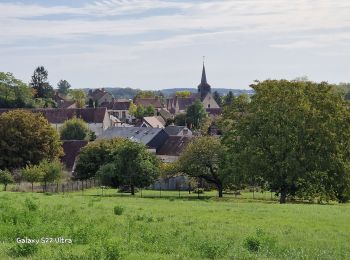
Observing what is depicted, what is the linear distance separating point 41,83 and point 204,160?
386 feet

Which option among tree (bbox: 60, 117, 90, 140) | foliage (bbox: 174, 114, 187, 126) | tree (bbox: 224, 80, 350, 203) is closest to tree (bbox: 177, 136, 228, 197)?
tree (bbox: 224, 80, 350, 203)

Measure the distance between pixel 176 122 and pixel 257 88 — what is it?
92017mm

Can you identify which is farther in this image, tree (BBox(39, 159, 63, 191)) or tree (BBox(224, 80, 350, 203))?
tree (BBox(39, 159, 63, 191))

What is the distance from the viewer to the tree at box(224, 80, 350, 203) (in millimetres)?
43375

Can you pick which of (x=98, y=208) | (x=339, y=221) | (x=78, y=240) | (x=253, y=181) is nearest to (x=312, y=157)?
(x=253, y=181)

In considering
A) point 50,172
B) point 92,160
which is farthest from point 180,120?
point 50,172

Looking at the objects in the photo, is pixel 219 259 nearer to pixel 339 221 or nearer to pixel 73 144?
pixel 339 221

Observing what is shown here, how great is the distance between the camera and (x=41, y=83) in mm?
162375

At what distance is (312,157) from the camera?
43.3 m

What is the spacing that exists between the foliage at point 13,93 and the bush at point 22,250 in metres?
114

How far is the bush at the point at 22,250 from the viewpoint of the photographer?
13.8m

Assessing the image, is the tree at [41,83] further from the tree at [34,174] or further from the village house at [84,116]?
the tree at [34,174]

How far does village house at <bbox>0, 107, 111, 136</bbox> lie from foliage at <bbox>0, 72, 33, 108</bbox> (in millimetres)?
13239

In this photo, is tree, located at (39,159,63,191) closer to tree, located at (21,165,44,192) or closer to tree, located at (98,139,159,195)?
tree, located at (21,165,44,192)
